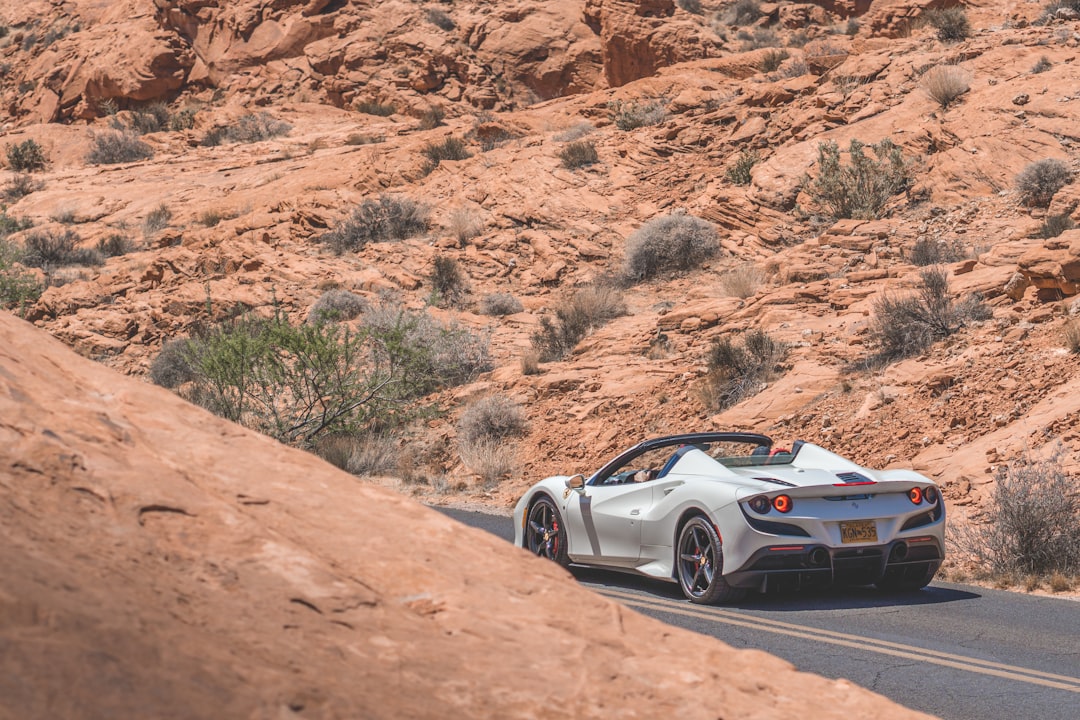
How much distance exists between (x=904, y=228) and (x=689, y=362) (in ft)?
20.6

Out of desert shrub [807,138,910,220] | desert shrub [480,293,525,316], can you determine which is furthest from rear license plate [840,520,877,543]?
desert shrub [480,293,525,316]

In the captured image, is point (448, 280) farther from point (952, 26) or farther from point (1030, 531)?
point (1030, 531)

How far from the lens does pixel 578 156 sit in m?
31.5

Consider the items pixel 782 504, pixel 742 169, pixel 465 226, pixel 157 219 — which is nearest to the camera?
pixel 782 504

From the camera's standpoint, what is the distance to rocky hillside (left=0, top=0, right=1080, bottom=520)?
1689 centimetres

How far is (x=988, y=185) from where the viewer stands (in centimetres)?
2323

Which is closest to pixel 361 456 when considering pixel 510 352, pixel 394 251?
pixel 510 352

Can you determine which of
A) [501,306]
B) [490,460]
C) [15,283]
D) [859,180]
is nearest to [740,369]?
[490,460]

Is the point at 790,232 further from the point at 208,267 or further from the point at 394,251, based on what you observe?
the point at 208,267

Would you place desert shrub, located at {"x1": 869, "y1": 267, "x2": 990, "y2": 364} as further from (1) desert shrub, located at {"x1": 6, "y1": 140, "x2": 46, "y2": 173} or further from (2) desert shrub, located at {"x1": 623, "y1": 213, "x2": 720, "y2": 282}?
(1) desert shrub, located at {"x1": 6, "y1": 140, "x2": 46, "y2": 173}

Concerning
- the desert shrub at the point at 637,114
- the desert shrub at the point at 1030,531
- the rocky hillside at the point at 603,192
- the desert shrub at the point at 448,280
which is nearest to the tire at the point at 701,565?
the desert shrub at the point at 1030,531

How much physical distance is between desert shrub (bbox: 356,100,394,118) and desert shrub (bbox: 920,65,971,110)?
71.0ft

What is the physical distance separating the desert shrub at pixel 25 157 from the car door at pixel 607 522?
37.5 m

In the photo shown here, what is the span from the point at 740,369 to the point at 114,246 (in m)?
22.2
